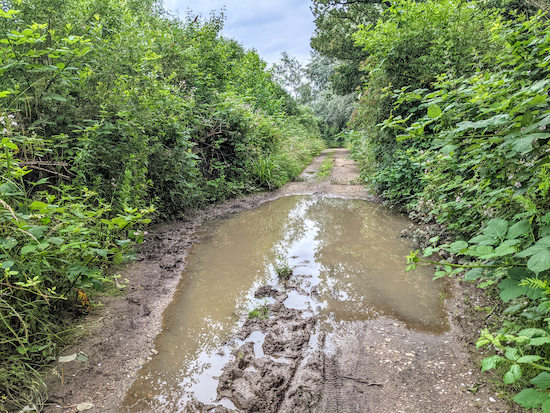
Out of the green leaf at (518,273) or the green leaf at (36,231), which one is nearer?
the green leaf at (518,273)

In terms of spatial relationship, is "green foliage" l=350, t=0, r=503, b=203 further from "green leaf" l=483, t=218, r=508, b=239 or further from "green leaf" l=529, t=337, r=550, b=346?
"green leaf" l=529, t=337, r=550, b=346

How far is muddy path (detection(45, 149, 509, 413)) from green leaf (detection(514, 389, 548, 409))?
654 millimetres

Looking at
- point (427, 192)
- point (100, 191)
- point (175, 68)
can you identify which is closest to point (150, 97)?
point (100, 191)

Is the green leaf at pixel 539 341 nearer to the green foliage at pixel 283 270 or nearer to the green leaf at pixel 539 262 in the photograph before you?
the green leaf at pixel 539 262

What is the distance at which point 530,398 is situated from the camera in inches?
53.8

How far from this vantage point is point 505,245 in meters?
1.66

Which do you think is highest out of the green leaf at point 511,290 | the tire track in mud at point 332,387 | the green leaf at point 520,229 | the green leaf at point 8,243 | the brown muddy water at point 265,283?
the green leaf at point 8,243

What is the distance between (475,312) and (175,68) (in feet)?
25.0

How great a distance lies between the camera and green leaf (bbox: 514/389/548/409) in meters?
1.34

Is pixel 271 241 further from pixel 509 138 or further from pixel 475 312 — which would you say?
pixel 509 138

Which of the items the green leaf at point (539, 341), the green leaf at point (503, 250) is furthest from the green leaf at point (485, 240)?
the green leaf at point (539, 341)

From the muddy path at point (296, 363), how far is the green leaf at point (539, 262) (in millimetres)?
1078

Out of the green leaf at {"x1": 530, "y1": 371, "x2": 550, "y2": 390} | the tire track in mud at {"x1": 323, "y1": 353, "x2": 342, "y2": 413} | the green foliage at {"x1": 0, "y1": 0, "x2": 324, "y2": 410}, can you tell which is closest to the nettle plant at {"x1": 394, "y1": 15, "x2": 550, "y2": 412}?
the green leaf at {"x1": 530, "y1": 371, "x2": 550, "y2": 390}

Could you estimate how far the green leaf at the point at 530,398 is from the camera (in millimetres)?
1338
